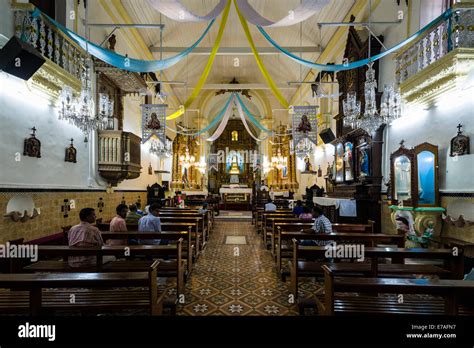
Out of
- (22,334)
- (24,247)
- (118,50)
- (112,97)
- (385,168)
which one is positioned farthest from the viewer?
(118,50)

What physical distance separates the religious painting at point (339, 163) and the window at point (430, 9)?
4.51 metres

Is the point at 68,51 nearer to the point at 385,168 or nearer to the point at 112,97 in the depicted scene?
the point at 112,97

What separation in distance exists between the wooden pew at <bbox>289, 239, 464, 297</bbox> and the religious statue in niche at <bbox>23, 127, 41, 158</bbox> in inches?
193

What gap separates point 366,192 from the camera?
8.66 metres

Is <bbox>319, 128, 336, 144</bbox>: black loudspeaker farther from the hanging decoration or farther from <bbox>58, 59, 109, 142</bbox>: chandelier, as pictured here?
<bbox>58, 59, 109, 142</bbox>: chandelier

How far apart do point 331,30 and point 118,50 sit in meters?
7.99

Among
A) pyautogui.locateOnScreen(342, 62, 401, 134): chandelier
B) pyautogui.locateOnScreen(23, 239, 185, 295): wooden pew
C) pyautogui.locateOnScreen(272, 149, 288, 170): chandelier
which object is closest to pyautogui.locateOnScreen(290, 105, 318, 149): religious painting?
pyautogui.locateOnScreen(342, 62, 401, 134): chandelier

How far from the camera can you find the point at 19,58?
444 cm

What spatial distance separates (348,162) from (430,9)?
4618mm

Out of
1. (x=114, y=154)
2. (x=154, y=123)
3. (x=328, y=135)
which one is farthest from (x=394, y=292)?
(x=328, y=135)

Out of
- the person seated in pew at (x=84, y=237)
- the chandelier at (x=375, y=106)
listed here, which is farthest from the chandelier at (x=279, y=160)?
the person seated in pew at (x=84, y=237)

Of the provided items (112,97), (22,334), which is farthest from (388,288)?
(112,97)

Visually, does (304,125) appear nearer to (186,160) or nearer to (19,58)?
(19,58)

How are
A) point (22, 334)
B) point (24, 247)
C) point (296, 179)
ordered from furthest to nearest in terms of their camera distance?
point (296, 179) < point (24, 247) < point (22, 334)
